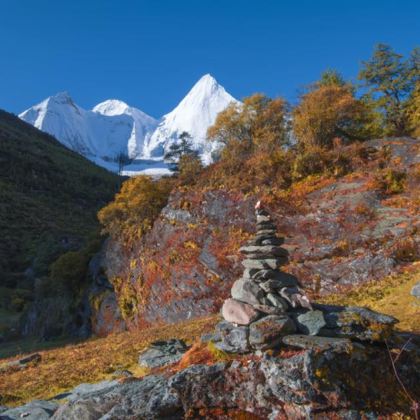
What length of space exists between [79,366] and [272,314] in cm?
976

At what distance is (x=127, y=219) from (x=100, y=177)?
100733 mm

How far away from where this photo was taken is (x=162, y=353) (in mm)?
13484

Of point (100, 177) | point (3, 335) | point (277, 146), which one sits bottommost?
point (3, 335)

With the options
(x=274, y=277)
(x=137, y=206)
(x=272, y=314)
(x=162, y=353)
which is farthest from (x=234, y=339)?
(x=137, y=206)

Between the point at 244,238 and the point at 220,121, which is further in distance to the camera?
the point at 220,121

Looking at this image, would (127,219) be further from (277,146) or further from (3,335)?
(3,335)

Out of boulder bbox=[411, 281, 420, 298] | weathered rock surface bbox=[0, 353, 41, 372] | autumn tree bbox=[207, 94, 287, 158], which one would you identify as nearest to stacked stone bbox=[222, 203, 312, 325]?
boulder bbox=[411, 281, 420, 298]

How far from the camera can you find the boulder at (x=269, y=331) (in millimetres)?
7273

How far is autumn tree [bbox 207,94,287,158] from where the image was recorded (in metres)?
29.4

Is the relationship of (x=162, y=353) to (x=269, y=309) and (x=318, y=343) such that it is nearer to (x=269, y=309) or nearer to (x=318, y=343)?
(x=269, y=309)

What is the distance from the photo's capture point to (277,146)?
85.6 ft

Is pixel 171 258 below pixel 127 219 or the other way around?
below

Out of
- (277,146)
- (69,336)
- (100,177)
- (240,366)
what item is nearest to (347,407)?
(240,366)

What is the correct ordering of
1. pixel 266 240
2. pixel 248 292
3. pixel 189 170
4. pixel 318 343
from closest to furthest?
pixel 318 343 < pixel 248 292 < pixel 266 240 < pixel 189 170
